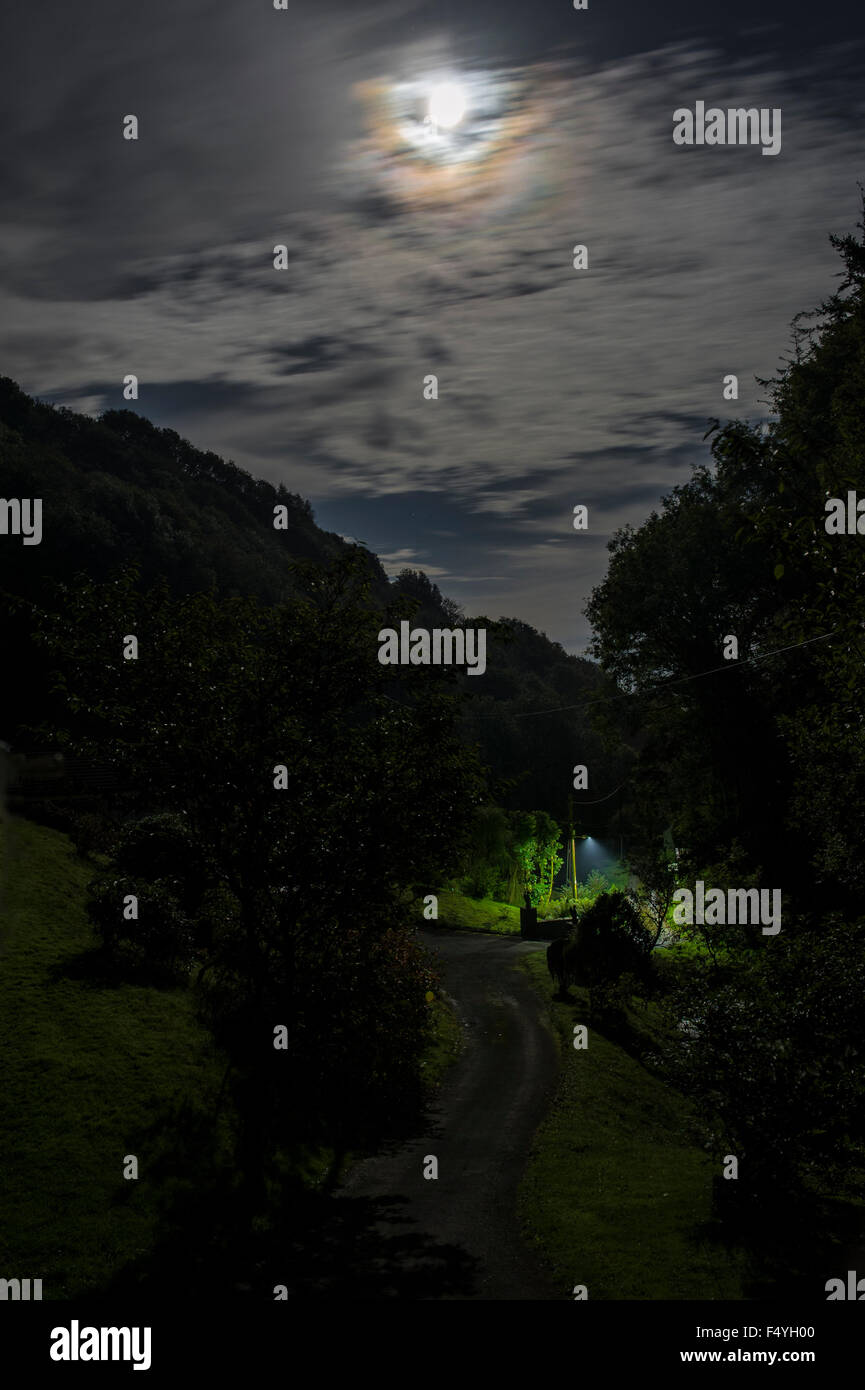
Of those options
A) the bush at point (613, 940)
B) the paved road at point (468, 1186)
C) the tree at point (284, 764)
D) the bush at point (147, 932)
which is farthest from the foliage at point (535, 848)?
the tree at point (284, 764)

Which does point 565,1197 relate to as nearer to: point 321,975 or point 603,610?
point 321,975

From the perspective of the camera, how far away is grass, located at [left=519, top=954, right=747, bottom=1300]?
14.7 m

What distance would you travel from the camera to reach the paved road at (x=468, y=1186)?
48.2ft

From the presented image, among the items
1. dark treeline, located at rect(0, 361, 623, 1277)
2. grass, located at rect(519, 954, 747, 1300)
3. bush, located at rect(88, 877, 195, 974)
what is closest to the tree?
dark treeline, located at rect(0, 361, 623, 1277)

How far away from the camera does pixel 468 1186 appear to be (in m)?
19.5

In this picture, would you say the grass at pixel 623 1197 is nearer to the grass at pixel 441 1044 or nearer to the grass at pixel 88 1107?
the grass at pixel 441 1044

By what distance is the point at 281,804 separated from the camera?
18.1 m

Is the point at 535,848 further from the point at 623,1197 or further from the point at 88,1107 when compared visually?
the point at 88,1107

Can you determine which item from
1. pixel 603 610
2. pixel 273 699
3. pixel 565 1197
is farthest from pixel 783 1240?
pixel 603 610

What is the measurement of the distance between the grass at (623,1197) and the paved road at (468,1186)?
20.9 inches

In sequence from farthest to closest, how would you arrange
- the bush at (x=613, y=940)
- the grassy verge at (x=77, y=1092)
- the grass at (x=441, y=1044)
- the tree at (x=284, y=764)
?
the bush at (x=613, y=940)
the grass at (x=441, y=1044)
the tree at (x=284, y=764)
the grassy verge at (x=77, y=1092)

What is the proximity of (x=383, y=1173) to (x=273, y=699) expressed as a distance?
32.3 ft

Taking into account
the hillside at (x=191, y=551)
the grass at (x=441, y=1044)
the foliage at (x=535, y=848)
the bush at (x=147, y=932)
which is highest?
the hillside at (x=191, y=551)

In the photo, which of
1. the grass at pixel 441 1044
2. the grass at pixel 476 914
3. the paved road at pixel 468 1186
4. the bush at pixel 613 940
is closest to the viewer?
the paved road at pixel 468 1186
